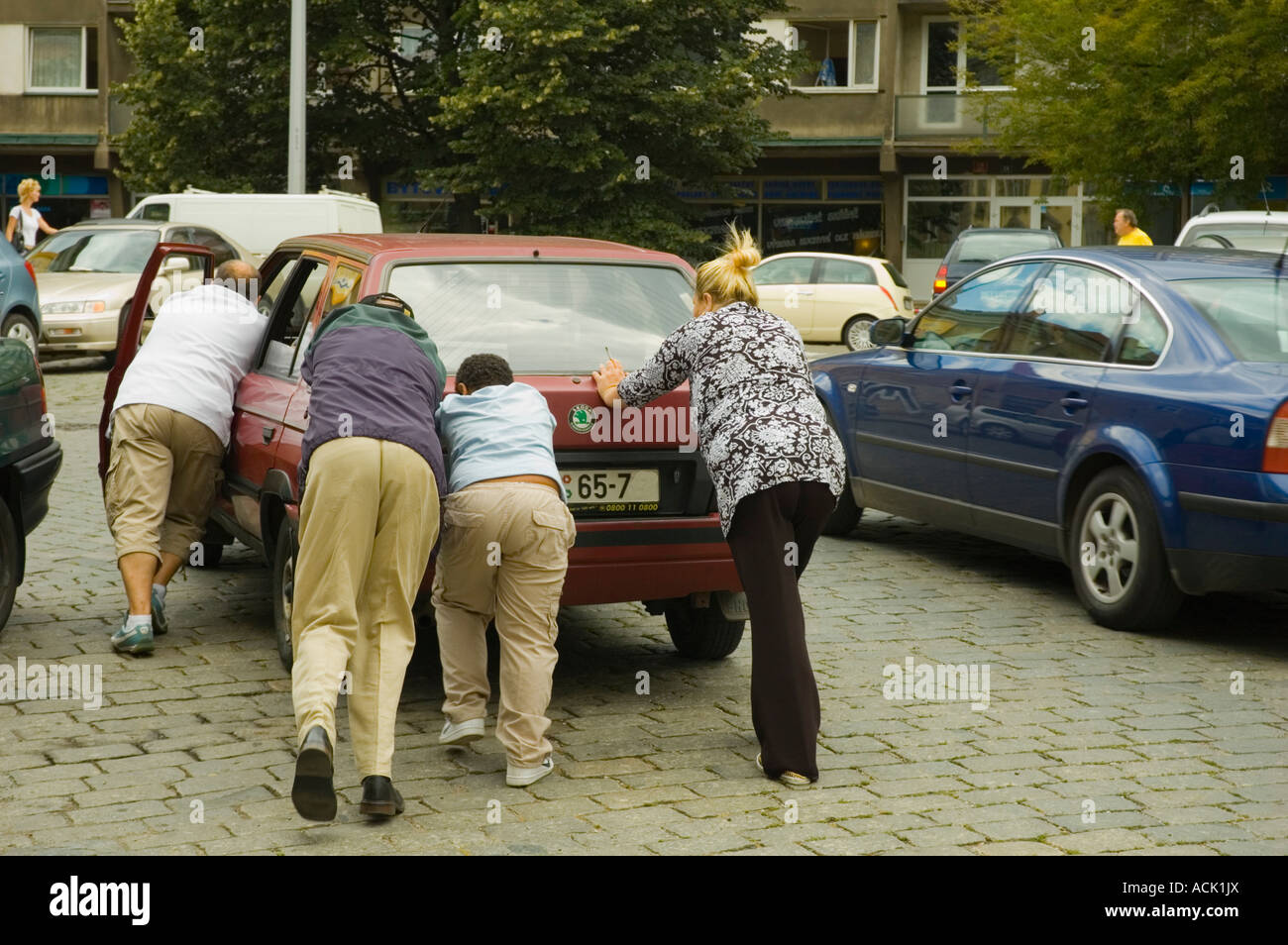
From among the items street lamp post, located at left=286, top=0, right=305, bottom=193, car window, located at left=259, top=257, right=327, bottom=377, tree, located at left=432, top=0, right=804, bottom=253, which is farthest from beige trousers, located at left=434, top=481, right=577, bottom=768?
tree, located at left=432, top=0, right=804, bottom=253

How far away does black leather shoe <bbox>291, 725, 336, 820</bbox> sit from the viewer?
4.49m

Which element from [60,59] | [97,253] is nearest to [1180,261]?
[97,253]

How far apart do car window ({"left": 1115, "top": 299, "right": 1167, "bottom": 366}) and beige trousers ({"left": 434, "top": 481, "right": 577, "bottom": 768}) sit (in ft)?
10.5

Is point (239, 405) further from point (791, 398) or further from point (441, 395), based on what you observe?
point (791, 398)

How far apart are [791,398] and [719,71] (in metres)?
21.3

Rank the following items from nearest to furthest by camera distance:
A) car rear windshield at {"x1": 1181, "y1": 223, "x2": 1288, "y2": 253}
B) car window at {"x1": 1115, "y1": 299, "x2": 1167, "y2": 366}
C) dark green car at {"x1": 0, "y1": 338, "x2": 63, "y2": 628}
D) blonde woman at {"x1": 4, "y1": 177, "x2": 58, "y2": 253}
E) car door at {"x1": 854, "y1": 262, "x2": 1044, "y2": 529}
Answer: dark green car at {"x1": 0, "y1": 338, "x2": 63, "y2": 628}
car window at {"x1": 1115, "y1": 299, "x2": 1167, "y2": 366}
car door at {"x1": 854, "y1": 262, "x2": 1044, "y2": 529}
car rear windshield at {"x1": 1181, "y1": 223, "x2": 1288, "y2": 253}
blonde woman at {"x1": 4, "y1": 177, "x2": 58, "y2": 253}

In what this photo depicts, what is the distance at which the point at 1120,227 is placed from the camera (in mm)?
16438

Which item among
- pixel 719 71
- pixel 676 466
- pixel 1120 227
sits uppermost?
pixel 719 71

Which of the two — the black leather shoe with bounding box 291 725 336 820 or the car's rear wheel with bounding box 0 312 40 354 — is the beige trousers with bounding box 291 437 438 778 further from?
the car's rear wheel with bounding box 0 312 40 354

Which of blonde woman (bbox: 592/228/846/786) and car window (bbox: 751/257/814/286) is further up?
car window (bbox: 751/257/814/286)

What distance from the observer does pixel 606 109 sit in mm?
24828

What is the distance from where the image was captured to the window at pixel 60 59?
4094cm

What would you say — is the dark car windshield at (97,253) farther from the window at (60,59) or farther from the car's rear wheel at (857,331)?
the window at (60,59)
